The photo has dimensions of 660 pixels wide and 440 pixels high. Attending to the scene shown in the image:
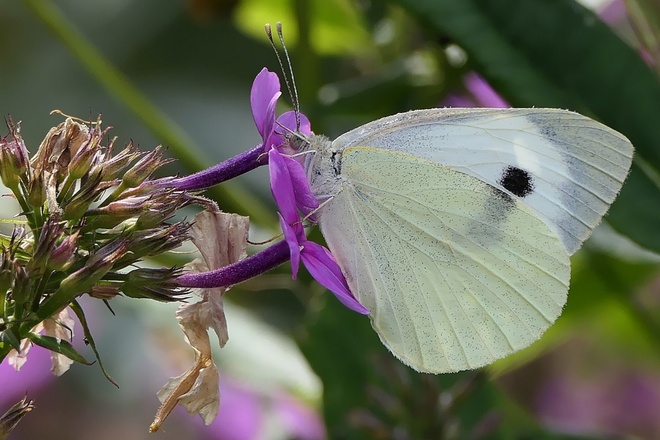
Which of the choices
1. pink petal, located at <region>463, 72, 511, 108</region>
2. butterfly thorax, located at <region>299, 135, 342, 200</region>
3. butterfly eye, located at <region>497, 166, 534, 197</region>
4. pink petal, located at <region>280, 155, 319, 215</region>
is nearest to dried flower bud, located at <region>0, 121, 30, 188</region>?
pink petal, located at <region>280, 155, 319, 215</region>

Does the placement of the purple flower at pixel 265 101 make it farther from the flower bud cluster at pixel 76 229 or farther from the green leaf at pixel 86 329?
the green leaf at pixel 86 329

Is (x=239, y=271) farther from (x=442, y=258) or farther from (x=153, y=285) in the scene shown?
(x=442, y=258)

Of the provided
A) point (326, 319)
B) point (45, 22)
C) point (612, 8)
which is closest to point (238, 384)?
point (326, 319)

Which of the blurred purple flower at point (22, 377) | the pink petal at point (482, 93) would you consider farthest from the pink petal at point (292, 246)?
the blurred purple flower at point (22, 377)

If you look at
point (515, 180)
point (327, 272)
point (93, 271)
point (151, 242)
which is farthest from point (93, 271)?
Result: point (515, 180)

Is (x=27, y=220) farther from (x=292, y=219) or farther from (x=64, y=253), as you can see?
(x=292, y=219)

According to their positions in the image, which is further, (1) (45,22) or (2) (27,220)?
(1) (45,22)

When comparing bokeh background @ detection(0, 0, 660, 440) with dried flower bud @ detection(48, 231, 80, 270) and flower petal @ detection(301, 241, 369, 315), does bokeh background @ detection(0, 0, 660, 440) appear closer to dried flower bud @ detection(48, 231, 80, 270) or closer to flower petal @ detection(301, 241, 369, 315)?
flower petal @ detection(301, 241, 369, 315)
